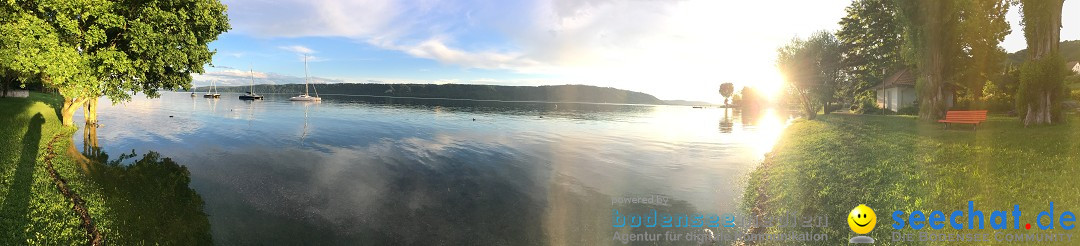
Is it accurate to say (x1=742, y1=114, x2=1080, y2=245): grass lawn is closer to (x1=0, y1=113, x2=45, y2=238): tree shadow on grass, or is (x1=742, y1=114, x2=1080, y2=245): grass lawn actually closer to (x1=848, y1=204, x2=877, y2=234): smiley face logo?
(x1=848, y1=204, x2=877, y2=234): smiley face logo

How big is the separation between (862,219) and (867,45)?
226 feet

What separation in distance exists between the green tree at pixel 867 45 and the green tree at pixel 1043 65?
→ 33.8m

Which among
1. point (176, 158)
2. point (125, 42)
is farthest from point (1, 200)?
point (125, 42)

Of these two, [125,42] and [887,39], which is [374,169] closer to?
[125,42]

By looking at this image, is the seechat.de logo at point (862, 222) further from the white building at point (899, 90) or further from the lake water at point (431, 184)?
the white building at point (899, 90)

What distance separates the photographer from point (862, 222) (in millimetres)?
10914

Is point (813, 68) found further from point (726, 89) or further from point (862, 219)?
point (726, 89)

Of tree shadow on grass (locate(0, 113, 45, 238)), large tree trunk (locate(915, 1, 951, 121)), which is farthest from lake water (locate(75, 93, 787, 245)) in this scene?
large tree trunk (locate(915, 1, 951, 121))

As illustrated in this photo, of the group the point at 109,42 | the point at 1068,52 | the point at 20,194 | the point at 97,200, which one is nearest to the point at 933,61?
the point at 97,200

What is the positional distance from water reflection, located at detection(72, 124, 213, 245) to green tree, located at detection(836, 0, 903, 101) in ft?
235

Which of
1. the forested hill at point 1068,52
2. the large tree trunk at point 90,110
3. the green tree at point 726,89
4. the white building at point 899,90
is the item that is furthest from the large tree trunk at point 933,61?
the green tree at point 726,89

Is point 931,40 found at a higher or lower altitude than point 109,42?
higher

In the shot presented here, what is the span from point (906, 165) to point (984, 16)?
43.1 metres

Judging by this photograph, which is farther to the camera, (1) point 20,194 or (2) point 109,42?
(2) point 109,42
